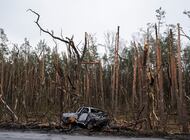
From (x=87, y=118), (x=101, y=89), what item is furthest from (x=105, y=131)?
(x=101, y=89)

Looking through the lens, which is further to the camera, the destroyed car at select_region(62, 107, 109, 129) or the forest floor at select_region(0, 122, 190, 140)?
the destroyed car at select_region(62, 107, 109, 129)

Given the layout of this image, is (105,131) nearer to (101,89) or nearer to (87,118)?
(87,118)

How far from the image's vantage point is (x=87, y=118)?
1877 cm

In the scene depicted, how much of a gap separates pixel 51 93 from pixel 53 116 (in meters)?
6.61

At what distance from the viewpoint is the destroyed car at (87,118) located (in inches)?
738

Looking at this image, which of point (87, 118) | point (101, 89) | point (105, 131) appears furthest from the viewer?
point (101, 89)

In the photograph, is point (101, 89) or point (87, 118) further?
point (101, 89)

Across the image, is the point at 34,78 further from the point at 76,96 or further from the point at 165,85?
the point at 165,85

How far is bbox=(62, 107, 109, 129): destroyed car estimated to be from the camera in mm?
18750

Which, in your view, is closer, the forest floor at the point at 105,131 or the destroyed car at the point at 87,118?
the forest floor at the point at 105,131

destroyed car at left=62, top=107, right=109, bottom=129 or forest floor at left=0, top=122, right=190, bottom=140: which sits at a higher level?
destroyed car at left=62, top=107, right=109, bottom=129

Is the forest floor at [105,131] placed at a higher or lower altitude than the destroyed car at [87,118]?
lower

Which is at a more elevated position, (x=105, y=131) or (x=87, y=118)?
(x=87, y=118)

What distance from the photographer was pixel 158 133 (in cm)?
1711
